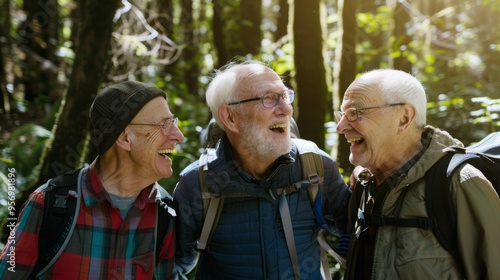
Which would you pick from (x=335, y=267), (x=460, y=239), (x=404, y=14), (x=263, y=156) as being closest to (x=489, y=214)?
(x=460, y=239)

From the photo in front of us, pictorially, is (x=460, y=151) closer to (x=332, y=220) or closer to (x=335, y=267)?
(x=332, y=220)

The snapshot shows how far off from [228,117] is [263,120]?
11.7 inches

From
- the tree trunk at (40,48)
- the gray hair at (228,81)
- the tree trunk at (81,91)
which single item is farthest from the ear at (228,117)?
the tree trunk at (40,48)

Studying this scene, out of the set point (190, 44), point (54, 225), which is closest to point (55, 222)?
point (54, 225)

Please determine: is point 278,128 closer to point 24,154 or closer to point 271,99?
point 271,99

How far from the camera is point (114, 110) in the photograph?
3.50 metres

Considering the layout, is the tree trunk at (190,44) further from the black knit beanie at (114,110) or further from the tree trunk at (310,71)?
the black knit beanie at (114,110)

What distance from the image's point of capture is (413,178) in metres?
3.14

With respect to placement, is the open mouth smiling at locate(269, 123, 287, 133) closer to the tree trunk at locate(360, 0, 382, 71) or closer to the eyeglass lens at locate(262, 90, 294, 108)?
the eyeglass lens at locate(262, 90, 294, 108)

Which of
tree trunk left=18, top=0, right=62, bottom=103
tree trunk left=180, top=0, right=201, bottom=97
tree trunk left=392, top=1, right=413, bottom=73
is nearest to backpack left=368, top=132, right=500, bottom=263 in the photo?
tree trunk left=392, top=1, right=413, bottom=73

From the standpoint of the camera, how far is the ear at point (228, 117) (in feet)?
12.8

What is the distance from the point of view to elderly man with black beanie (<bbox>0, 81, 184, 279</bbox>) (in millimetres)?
3201

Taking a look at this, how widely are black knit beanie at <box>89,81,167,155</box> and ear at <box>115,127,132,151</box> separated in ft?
0.14

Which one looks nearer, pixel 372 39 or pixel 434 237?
pixel 434 237
